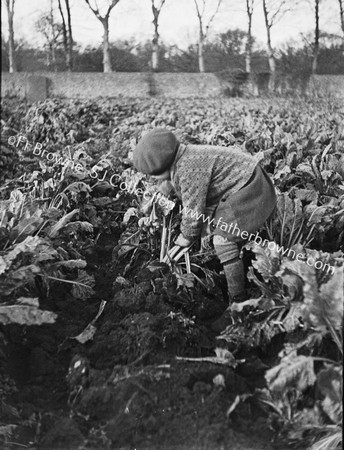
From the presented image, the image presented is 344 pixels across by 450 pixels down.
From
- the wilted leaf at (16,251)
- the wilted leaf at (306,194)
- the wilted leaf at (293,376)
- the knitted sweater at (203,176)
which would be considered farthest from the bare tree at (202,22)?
the wilted leaf at (293,376)

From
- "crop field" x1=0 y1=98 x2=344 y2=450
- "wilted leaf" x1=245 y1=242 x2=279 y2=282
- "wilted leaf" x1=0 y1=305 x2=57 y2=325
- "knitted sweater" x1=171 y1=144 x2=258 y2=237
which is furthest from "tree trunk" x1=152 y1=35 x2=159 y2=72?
"wilted leaf" x1=0 y1=305 x2=57 y2=325

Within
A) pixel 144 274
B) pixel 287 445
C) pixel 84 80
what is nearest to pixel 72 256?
pixel 144 274

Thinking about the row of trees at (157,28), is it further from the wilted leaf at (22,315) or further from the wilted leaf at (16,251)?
the wilted leaf at (22,315)

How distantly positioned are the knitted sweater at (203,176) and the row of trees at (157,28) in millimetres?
2807

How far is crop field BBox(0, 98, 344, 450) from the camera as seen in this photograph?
2.09 meters

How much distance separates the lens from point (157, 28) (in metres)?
5.77

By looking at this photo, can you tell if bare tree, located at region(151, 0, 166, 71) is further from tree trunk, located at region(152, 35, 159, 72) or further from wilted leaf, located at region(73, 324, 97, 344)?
wilted leaf, located at region(73, 324, 97, 344)

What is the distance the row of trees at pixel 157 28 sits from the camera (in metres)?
5.26

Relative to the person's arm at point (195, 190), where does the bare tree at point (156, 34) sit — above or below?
above

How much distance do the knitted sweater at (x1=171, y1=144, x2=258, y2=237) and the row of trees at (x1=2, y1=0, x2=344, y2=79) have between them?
2807 millimetres

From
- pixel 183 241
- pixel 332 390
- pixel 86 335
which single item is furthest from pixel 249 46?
pixel 332 390

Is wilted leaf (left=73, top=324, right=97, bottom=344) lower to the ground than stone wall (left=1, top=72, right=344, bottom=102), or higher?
lower

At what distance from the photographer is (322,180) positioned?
170 inches

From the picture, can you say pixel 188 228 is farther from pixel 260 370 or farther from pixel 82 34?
pixel 82 34
